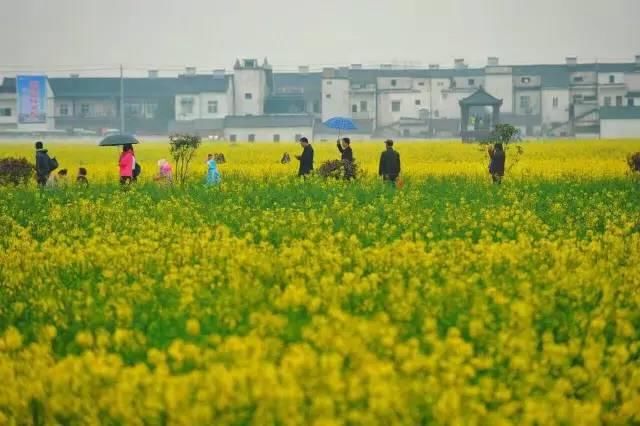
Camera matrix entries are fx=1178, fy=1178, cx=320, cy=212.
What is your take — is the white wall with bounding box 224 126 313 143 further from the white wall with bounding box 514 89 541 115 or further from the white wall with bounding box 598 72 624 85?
the white wall with bounding box 598 72 624 85

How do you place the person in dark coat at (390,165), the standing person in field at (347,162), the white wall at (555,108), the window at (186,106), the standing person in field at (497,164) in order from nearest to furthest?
the person in dark coat at (390,165) < the standing person in field at (497,164) < the standing person in field at (347,162) < the window at (186,106) < the white wall at (555,108)

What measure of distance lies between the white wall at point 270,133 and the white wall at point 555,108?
1890 cm

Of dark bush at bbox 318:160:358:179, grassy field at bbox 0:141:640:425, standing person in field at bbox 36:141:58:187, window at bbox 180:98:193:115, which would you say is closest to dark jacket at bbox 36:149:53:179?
standing person in field at bbox 36:141:58:187

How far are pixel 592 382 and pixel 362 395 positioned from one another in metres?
1.33

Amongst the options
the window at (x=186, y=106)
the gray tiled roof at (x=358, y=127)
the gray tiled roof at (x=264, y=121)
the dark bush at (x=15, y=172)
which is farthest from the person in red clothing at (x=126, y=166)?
the window at (x=186, y=106)

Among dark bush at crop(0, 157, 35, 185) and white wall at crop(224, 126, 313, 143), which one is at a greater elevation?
white wall at crop(224, 126, 313, 143)

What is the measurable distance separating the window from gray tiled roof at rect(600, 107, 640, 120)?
27.2 m

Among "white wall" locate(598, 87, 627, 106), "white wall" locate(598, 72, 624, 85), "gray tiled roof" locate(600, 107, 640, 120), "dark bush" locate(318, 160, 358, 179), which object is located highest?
"white wall" locate(598, 72, 624, 85)

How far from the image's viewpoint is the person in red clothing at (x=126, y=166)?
805 inches

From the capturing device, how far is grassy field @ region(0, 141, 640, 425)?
16.0 feet

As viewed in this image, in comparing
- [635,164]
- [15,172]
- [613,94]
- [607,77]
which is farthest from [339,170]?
[607,77]

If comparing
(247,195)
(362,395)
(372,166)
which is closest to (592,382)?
(362,395)

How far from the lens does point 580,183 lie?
21266 mm

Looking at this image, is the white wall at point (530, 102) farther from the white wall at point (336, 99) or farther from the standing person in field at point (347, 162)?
the standing person in field at point (347, 162)
